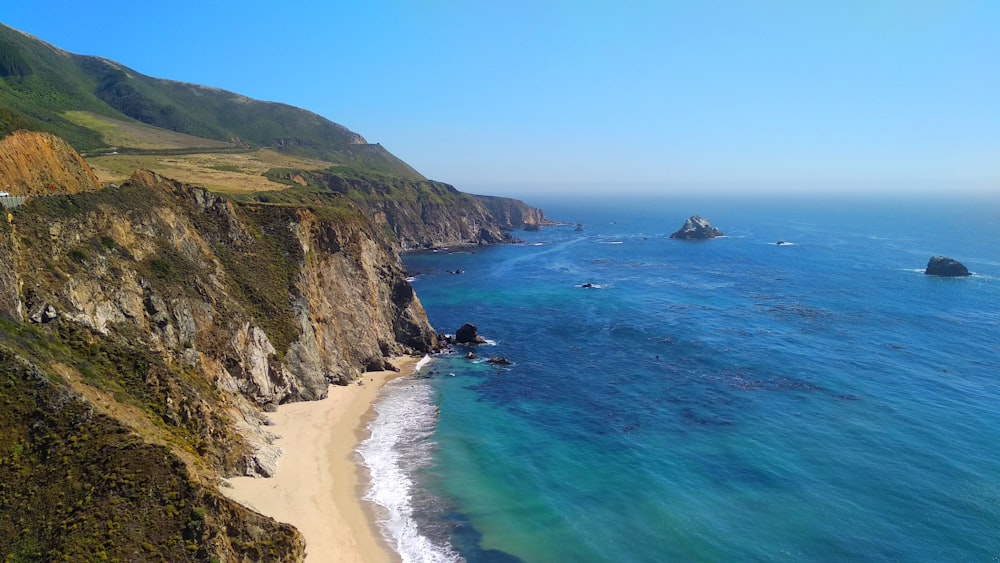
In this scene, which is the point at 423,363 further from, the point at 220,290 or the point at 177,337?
the point at 177,337

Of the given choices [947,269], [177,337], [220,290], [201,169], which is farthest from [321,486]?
[947,269]

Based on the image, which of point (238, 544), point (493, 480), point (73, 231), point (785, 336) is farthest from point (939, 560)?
point (73, 231)

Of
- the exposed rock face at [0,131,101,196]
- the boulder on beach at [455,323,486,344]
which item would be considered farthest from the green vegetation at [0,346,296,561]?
the boulder on beach at [455,323,486,344]

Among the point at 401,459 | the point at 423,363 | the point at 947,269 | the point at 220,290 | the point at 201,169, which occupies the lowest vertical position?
the point at 401,459

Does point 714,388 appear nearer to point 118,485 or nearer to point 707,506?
point 707,506

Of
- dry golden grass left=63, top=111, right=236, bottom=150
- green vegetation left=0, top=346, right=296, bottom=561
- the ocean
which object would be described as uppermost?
dry golden grass left=63, top=111, right=236, bottom=150

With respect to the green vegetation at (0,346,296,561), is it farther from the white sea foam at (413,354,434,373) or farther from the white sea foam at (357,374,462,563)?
the white sea foam at (413,354,434,373)

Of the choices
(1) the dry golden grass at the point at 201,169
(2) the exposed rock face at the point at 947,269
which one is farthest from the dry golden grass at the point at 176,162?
(2) the exposed rock face at the point at 947,269
